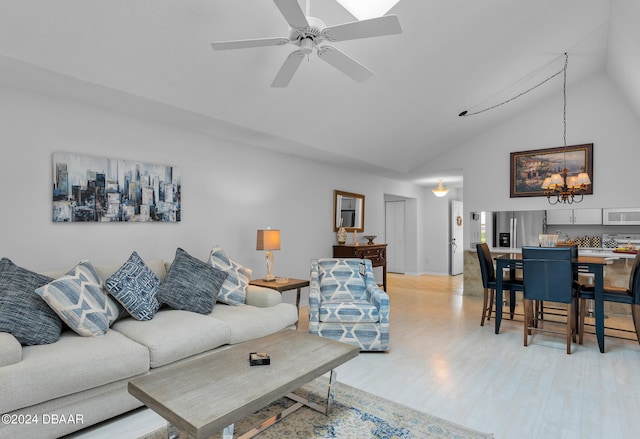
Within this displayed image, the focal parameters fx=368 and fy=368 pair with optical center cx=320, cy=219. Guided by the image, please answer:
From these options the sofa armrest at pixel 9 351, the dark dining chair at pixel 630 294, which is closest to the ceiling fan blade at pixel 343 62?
the sofa armrest at pixel 9 351

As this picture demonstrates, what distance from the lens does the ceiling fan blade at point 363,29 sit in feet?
6.50

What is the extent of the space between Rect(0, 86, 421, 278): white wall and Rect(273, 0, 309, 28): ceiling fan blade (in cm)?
221

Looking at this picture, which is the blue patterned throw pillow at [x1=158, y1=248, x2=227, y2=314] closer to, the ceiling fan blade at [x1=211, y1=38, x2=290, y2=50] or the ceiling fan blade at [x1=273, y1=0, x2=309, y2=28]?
the ceiling fan blade at [x1=211, y1=38, x2=290, y2=50]

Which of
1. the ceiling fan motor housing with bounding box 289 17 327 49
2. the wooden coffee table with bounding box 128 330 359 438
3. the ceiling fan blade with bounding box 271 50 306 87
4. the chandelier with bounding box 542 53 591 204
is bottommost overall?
the wooden coffee table with bounding box 128 330 359 438

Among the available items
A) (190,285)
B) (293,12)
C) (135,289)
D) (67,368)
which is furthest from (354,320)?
(293,12)

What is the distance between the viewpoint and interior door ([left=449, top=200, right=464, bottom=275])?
29.6ft

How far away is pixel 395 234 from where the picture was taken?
30.8 ft

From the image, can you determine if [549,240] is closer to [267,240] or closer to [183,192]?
[267,240]

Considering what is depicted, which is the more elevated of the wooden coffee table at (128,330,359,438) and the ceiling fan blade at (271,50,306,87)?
the ceiling fan blade at (271,50,306,87)

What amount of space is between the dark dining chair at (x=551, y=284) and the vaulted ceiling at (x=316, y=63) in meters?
2.24

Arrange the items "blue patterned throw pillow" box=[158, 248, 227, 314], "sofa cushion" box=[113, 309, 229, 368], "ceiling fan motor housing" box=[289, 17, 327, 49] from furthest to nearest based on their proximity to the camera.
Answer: "blue patterned throw pillow" box=[158, 248, 227, 314]
"sofa cushion" box=[113, 309, 229, 368]
"ceiling fan motor housing" box=[289, 17, 327, 49]

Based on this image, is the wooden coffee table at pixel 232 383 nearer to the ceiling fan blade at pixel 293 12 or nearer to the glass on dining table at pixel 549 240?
the ceiling fan blade at pixel 293 12

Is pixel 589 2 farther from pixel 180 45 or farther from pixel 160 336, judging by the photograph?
pixel 160 336

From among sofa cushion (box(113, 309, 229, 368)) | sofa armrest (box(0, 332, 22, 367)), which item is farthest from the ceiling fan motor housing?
sofa armrest (box(0, 332, 22, 367))
